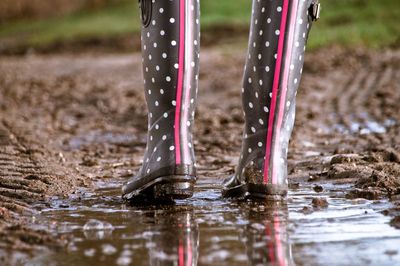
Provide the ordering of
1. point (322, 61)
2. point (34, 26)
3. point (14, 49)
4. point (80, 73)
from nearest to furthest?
1. point (322, 61)
2. point (80, 73)
3. point (14, 49)
4. point (34, 26)

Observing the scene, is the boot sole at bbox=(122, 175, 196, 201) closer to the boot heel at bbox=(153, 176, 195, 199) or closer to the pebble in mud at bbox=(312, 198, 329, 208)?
the boot heel at bbox=(153, 176, 195, 199)

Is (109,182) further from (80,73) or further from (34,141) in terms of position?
(80,73)

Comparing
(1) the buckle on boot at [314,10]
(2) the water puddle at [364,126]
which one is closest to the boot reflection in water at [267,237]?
(1) the buckle on boot at [314,10]

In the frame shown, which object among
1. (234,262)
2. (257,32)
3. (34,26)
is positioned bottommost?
(234,262)

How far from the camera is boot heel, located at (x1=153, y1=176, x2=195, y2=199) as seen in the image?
207 cm

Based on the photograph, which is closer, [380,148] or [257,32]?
[257,32]

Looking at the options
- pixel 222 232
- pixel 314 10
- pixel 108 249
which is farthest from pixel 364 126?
pixel 108 249

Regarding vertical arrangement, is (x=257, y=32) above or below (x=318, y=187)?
above

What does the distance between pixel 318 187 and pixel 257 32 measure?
1.93 feet

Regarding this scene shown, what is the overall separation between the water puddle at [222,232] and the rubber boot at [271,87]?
0.30 feet

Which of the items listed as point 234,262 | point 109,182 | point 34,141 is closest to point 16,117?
point 34,141

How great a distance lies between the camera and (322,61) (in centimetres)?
732

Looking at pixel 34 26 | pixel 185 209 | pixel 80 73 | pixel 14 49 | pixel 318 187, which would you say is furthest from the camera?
pixel 34 26

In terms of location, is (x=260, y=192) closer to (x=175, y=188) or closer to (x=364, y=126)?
(x=175, y=188)
